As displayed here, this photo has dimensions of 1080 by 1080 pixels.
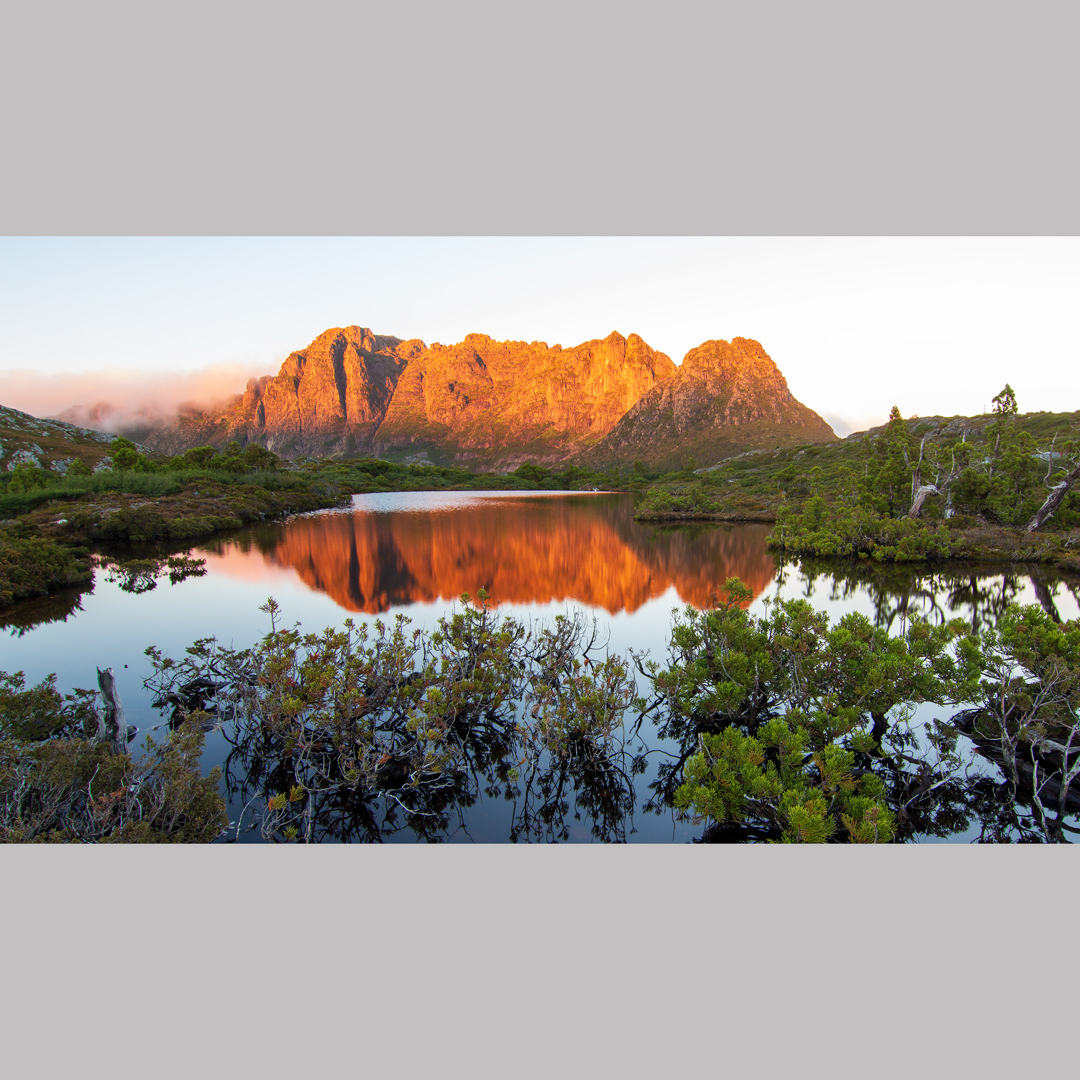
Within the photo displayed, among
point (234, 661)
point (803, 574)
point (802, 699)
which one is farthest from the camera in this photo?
point (803, 574)

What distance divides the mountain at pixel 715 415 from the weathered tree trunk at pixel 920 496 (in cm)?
12626

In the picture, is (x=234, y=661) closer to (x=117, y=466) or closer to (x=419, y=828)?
(x=419, y=828)

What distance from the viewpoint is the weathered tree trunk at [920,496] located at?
30425 millimetres

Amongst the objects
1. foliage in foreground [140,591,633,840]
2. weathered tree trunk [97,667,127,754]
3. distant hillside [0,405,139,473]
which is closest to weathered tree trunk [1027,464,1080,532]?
foliage in foreground [140,591,633,840]

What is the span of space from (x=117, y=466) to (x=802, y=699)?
2801 inches

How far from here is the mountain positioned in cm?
16088

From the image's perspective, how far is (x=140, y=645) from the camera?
15062 millimetres

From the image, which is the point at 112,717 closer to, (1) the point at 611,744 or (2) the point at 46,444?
(1) the point at 611,744

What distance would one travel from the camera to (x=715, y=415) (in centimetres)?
17475

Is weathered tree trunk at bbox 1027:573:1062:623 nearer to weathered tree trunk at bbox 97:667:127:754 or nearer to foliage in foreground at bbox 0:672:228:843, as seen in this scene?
foliage in foreground at bbox 0:672:228:843

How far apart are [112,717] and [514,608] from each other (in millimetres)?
12365

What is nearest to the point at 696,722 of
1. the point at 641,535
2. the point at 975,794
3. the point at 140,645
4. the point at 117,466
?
the point at 975,794

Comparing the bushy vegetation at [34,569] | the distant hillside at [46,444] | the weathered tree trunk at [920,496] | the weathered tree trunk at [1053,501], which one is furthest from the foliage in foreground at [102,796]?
the distant hillside at [46,444]

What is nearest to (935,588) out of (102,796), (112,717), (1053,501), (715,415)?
(1053,501)
